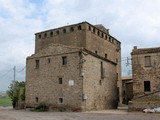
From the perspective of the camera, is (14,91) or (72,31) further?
(14,91)

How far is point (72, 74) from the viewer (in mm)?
30422

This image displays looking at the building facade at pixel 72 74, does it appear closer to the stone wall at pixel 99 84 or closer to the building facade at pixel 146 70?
the stone wall at pixel 99 84

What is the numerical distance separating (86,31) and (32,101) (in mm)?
11882

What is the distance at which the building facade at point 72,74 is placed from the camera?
1180 inches

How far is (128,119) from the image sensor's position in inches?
797

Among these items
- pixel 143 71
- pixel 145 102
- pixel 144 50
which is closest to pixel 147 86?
pixel 143 71

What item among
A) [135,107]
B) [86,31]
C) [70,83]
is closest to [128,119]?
[135,107]

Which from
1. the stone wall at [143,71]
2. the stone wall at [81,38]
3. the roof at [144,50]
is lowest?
the stone wall at [143,71]

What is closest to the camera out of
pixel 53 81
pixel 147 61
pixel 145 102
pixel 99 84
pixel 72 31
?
pixel 145 102

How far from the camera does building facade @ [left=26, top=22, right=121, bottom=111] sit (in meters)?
30.0

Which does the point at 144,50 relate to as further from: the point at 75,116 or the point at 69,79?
the point at 75,116

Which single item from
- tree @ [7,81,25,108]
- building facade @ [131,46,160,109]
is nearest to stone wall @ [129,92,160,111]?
building facade @ [131,46,160,109]

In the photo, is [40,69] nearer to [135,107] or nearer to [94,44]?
[94,44]

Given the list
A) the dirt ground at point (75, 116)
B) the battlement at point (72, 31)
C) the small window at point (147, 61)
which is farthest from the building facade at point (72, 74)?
the small window at point (147, 61)
